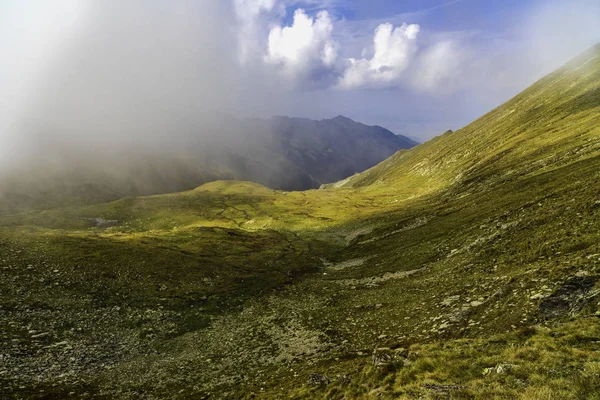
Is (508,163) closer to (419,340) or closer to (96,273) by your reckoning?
(419,340)

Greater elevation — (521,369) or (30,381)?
(30,381)

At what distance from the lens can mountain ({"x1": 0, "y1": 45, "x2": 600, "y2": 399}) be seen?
59.8 ft

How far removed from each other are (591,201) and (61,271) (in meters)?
70.0

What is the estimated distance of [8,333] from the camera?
31.6 m

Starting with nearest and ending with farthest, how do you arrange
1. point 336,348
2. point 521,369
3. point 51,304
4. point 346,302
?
point 521,369 < point 336,348 < point 51,304 < point 346,302

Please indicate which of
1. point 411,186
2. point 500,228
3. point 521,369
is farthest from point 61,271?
point 411,186

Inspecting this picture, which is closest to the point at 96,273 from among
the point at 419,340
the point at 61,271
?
the point at 61,271

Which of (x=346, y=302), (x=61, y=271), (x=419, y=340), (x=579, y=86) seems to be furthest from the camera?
(x=579, y=86)

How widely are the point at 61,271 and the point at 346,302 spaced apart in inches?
1655

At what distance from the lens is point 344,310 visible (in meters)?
39.4

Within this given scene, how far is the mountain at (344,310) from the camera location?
18.2 metres

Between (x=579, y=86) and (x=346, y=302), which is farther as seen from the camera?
(x=579, y=86)

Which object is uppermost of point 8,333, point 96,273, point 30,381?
point 96,273

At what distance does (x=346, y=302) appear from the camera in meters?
42.5
